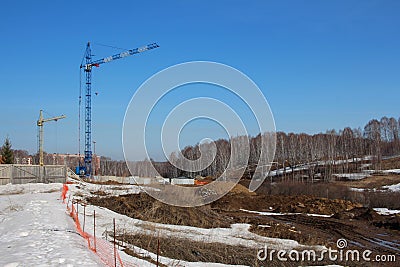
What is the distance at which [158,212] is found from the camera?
20.0 m

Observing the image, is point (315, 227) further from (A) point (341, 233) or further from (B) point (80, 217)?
(B) point (80, 217)

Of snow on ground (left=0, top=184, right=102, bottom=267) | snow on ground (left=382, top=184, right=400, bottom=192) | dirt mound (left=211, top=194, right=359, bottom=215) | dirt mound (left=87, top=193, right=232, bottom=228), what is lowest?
dirt mound (left=211, top=194, right=359, bottom=215)

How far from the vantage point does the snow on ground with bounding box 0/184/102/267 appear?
752 cm

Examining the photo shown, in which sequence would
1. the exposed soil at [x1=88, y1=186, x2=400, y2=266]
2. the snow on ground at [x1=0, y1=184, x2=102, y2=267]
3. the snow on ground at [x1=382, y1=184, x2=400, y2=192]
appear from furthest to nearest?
the snow on ground at [x1=382, y1=184, x2=400, y2=192] < the exposed soil at [x1=88, y1=186, x2=400, y2=266] < the snow on ground at [x1=0, y1=184, x2=102, y2=267]

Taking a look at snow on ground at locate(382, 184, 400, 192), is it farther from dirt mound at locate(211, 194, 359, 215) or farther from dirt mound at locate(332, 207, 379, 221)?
dirt mound at locate(332, 207, 379, 221)

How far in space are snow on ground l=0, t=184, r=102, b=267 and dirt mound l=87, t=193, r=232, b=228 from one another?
413 cm

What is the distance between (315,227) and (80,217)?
43.9 ft

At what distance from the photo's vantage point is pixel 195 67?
14195 mm

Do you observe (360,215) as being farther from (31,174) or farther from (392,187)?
(31,174)

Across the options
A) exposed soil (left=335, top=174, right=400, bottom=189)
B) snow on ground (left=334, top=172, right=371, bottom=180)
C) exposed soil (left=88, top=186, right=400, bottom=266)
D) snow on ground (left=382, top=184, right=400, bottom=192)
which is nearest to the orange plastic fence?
exposed soil (left=88, top=186, right=400, bottom=266)

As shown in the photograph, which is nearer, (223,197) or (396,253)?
(396,253)

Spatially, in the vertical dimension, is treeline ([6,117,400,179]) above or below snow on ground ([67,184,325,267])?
above

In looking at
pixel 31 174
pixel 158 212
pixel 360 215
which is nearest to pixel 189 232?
pixel 158 212

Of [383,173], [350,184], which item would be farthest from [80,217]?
[383,173]
